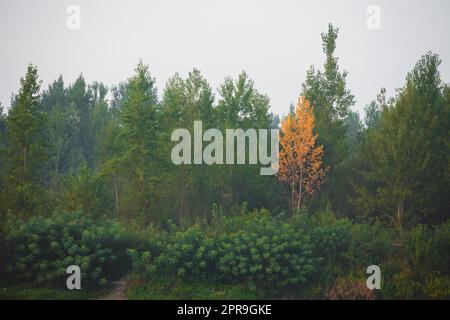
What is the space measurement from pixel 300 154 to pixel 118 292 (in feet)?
45.7

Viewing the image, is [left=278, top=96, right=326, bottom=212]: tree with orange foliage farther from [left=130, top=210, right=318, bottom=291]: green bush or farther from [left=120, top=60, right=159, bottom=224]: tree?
[left=130, top=210, right=318, bottom=291]: green bush

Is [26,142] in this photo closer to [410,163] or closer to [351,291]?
[351,291]

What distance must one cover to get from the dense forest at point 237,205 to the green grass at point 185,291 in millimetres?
49

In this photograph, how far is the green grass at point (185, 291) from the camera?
10.8 meters

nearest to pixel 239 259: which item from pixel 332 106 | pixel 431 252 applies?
pixel 431 252

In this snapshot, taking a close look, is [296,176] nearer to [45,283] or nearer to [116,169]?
[116,169]

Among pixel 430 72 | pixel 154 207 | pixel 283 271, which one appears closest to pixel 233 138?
pixel 154 207

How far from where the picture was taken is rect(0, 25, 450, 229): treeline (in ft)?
55.4

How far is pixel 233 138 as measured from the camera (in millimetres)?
21234

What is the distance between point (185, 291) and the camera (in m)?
11.0

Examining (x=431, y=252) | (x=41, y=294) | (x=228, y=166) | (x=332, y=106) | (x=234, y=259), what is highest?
(x=332, y=106)

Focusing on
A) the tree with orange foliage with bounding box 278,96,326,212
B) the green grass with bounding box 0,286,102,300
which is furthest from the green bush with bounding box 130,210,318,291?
the tree with orange foliage with bounding box 278,96,326,212

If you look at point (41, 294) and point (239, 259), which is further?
point (239, 259)
